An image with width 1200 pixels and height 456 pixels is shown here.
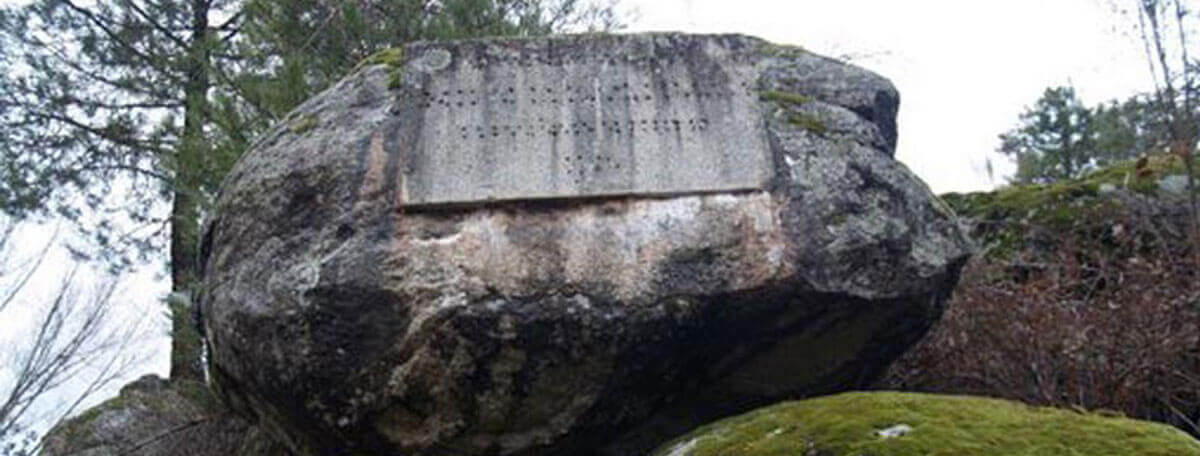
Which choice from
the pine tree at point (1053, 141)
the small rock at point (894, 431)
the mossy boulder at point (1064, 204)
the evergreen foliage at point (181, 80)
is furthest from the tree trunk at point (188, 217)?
the pine tree at point (1053, 141)

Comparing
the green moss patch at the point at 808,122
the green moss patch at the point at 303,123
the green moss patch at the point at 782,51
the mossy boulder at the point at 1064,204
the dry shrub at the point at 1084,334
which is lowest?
the dry shrub at the point at 1084,334

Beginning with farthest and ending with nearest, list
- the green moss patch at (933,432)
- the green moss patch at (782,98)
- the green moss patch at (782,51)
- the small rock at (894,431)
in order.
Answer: the green moss patch at (782,51) → the green moss patch at (782,98) → the small rock at (894,431) → the green moss patch at (933,432)

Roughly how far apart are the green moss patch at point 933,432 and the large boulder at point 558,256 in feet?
2.40

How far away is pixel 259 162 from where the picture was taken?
4.51 meters

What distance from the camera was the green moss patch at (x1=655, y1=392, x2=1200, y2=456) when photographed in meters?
2.79

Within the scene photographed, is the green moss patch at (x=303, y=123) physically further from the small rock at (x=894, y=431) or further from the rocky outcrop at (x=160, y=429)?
the small rock at (x=894, y=431)

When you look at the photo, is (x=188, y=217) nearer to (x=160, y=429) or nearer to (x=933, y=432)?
(x=160, y=429)

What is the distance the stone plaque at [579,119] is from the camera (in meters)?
4.22

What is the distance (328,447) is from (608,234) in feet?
4.38

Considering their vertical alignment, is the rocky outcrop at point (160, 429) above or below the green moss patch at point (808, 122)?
below

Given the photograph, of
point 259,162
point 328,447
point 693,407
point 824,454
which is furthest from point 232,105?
point 824,454

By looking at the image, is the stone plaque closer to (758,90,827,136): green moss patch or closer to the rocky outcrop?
(758,90,827,136): green moss patch

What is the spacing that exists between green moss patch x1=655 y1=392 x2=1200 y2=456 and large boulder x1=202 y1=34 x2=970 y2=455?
0.73 meters

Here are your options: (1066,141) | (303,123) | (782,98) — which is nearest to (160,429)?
(303,123)
